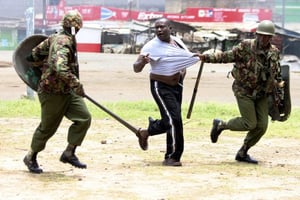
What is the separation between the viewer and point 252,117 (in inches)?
359

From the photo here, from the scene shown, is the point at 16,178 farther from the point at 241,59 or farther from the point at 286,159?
the point at 286,159

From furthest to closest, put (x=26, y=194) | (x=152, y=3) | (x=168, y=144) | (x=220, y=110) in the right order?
(x=152, y=3), (x=220, y=110), (x=168, y=144), (x=26, y=194)

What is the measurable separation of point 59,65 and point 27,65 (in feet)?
3.36

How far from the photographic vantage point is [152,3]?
7200 centimetres

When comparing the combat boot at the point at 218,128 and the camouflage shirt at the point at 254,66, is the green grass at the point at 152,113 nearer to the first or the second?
the combat boot at the point at 218,128

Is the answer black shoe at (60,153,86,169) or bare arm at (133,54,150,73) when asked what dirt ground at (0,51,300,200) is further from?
bare arm at (133,54,150,73)

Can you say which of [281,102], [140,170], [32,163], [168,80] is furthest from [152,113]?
[32,163]

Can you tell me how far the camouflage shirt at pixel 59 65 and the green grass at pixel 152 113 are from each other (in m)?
5.01

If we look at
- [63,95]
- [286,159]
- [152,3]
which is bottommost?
[152,3]

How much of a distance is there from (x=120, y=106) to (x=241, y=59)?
6912 mm

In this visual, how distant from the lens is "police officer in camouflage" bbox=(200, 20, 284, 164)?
8.99m

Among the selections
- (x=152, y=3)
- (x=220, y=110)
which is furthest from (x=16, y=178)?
(x=152, y=3)

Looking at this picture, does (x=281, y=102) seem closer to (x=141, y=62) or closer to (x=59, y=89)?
(x=141, y=62)

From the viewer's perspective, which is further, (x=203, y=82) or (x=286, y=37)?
(x=286, y=37)
